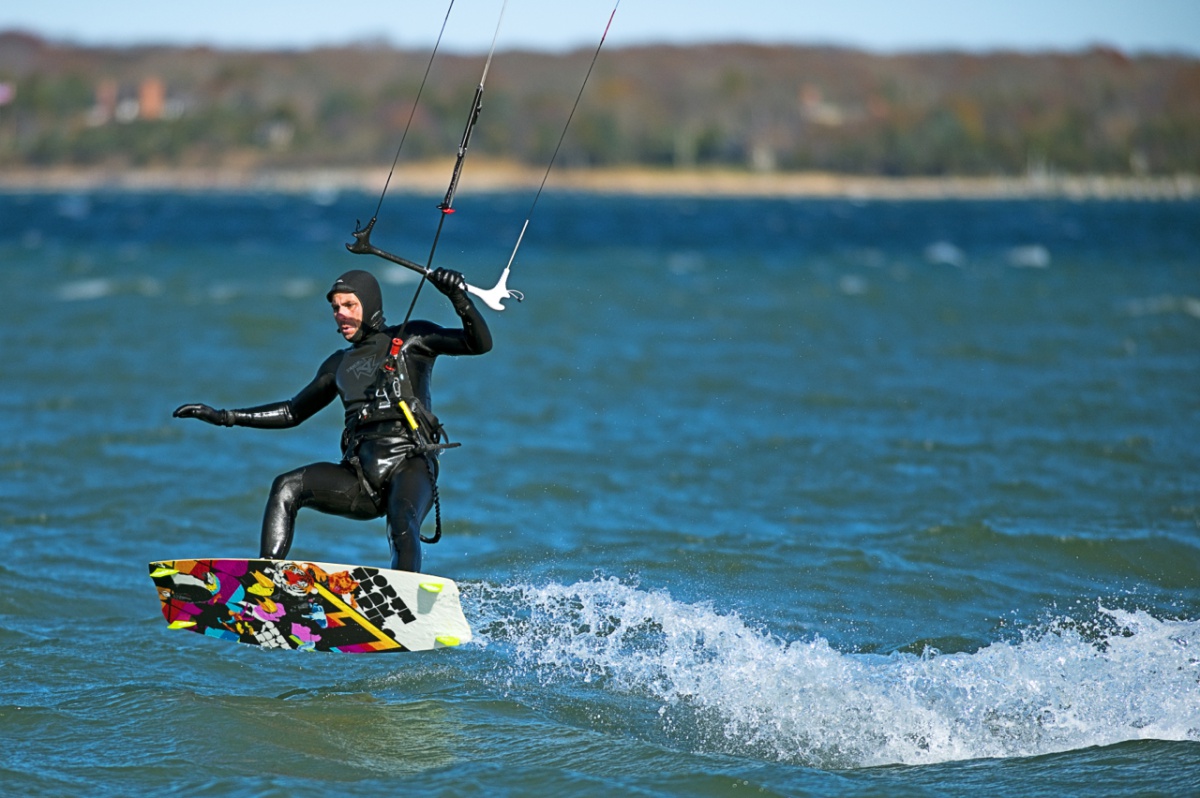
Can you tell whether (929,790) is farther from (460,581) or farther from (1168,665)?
(460,581)

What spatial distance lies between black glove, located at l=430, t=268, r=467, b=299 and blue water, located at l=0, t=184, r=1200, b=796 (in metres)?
2.12

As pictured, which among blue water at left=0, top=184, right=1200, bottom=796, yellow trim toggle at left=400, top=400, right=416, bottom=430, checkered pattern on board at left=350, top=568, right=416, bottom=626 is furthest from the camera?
yellow trim toggle at left=400, top=400, right=416, bottom=430

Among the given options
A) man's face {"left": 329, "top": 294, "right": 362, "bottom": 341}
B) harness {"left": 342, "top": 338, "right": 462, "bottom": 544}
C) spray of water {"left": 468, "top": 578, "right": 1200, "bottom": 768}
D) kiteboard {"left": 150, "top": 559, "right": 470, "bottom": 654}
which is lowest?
spray of water {"left": 468, "top": 578, "right": 1200, "bottom": 768}

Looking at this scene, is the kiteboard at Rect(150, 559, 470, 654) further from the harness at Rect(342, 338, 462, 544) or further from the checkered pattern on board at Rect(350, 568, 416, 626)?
the harness at Rect(342, 338, 462, 544)

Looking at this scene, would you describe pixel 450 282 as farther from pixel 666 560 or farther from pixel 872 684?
pixel 666 560

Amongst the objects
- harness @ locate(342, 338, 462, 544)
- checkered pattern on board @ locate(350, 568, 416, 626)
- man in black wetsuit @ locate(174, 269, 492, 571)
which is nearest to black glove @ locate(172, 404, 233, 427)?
man in black wetsuit @ locate(174, 269, 492, 571)

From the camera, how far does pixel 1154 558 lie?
32.0 ft

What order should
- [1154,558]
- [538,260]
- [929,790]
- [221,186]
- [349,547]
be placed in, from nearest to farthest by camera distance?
1. [929,790]
2. [1154,558]
3. [349,547]
4. [538,260]
5. [221,186]

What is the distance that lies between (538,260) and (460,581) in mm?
31892

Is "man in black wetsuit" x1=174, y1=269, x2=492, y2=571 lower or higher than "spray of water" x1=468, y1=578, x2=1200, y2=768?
higher

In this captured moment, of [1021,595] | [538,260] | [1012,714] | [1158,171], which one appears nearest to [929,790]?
[1012,714]

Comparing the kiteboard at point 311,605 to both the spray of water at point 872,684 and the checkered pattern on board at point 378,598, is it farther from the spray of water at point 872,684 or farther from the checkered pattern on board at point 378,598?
the spray of water at point 872,684

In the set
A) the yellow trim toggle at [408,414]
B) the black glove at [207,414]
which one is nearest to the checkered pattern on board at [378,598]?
the yellow trim toggle at [408,414]

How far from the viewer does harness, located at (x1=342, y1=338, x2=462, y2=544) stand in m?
7.12
